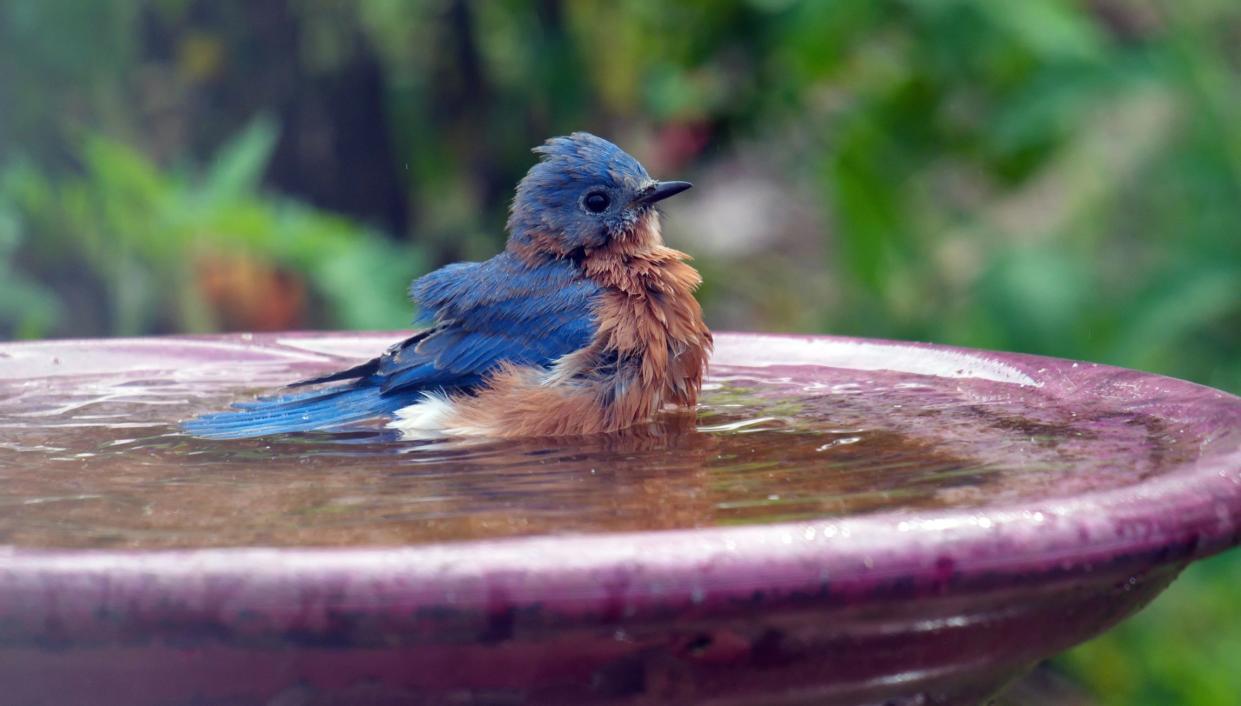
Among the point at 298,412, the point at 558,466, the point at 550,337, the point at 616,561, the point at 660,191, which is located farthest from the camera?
the point at 660,191

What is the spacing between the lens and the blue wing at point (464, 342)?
136 inches

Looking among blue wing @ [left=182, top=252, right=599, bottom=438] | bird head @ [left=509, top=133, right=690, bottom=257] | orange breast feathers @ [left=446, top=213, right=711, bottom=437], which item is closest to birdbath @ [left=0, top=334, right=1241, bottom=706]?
orange breast feathers @ [left=446, top=213, right=711, bottom=437]

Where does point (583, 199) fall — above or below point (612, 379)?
above

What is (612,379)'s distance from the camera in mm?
3387

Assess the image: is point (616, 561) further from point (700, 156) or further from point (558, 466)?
point (700, 156)

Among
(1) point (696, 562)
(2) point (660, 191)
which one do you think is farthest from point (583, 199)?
(1) point (696, 562)

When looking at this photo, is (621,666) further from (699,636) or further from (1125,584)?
(1125,584)

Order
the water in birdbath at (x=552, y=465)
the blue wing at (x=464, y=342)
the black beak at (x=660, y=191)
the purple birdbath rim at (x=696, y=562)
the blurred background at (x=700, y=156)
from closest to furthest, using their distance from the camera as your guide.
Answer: the purple birdbath rim at (x=696, y=562) < the water in birdbath at (x=552, y=465) < the blue wing at (x=464, y=342) < the black beak at (x=660, y=191) < the blurred background at (x=700, y=156)

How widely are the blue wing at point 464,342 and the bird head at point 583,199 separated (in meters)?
0.14

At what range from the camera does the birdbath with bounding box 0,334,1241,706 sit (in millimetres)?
1509

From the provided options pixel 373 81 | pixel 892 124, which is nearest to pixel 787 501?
pixel 892 124

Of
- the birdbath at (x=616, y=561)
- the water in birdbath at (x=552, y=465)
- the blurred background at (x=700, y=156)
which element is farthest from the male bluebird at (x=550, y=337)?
the blurred background at (x=700, y=156)

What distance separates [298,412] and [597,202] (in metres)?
1.04

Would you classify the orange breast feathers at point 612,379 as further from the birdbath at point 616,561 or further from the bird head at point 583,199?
the birdbath at point 616,561
